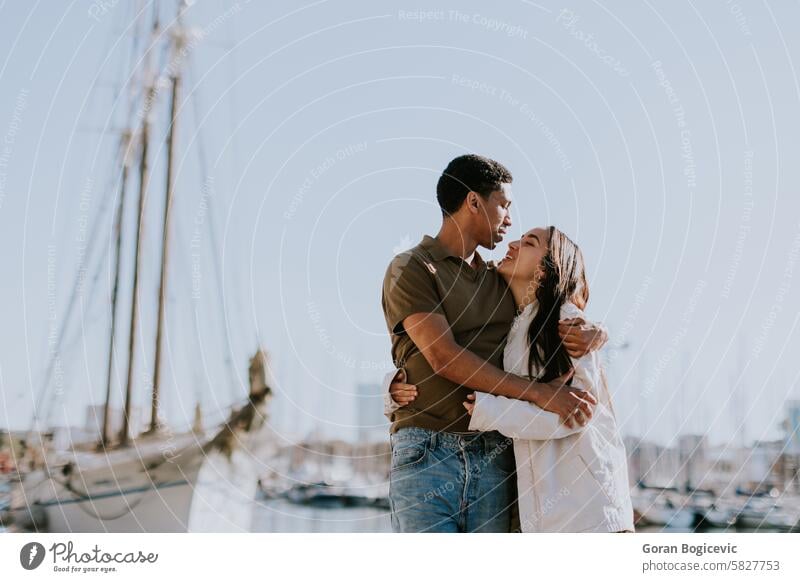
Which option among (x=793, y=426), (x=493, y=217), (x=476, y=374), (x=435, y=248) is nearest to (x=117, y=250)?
(x=435, y=248)

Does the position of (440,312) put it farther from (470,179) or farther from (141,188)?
(141,188)

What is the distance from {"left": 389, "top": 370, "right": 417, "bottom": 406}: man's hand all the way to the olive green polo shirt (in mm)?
14

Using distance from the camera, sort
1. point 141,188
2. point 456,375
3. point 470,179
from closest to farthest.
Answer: point 456,375 → point 470,179 → point 141,188

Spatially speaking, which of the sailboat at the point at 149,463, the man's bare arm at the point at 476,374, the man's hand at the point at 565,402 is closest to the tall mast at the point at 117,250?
the sailboat at the point at 149,463

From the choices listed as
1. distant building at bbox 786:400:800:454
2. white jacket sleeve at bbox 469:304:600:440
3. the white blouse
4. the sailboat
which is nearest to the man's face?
the white blouse

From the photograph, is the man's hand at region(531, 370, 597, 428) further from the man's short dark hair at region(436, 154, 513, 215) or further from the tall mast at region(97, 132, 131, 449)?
the tall mast at region(97, 132, 131, 449)

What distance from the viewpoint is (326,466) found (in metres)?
3.83

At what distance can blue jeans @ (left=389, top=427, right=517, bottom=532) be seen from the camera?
2482mm

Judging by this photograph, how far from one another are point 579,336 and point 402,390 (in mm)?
495

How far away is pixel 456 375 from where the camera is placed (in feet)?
8.16

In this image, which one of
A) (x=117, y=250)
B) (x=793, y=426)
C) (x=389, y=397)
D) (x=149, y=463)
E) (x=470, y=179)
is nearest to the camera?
(x=389, y=397)

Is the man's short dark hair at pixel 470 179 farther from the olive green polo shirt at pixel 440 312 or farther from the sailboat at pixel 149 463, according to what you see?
the sailboat at pixel 149 463

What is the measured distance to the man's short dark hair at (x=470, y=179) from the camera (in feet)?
8.82
